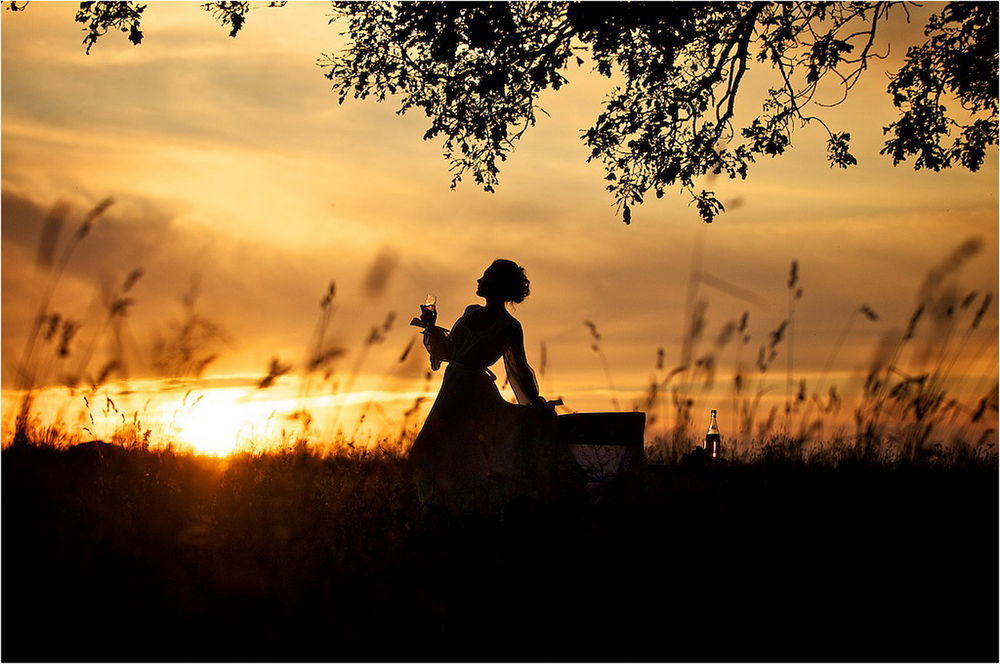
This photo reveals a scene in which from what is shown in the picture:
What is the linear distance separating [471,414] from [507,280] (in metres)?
1.05

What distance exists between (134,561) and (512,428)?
2.93m


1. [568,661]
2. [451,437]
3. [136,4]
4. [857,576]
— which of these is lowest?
[568,661]

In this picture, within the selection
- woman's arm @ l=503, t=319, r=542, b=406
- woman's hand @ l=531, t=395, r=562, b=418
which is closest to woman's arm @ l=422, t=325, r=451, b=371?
woman's arm @ l=503, t=319, r=542, b=406

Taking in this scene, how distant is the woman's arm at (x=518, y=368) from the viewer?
716 cm

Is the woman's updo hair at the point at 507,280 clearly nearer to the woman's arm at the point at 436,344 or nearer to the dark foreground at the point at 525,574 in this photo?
the woman's arm at the point at 436,344

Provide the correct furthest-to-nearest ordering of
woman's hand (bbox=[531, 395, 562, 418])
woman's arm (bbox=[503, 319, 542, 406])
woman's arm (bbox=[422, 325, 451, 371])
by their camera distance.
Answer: woman's arm (bbox=[422, 325, 451, 371]) → woman's arm (bbox=[503, 319, 542, 406]) → woman's hand (bbox=[531, 395, 562, 418])

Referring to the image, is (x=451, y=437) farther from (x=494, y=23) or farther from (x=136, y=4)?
(x=136, y=4)

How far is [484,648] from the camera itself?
402 cm

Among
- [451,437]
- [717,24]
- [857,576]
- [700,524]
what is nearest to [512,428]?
[451,437]

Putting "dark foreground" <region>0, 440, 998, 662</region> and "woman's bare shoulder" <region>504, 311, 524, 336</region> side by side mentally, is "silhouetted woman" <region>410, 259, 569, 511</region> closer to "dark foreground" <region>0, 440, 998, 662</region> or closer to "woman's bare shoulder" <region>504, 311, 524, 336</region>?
"woman's bare shoulder" <region>504, 311, 524, 336</region>

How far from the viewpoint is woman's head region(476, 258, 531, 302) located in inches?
290

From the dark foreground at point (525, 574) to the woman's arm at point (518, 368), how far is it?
1698mm

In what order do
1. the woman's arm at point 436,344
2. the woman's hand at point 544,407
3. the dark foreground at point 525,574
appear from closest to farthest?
the dark foreground at point 525,574, the woman's hand at point 544,407, the woman's arm at point 436,344

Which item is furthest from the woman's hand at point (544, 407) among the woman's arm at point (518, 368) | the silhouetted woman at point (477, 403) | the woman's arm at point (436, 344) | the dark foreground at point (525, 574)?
the dark foreground at point (525, 574)
